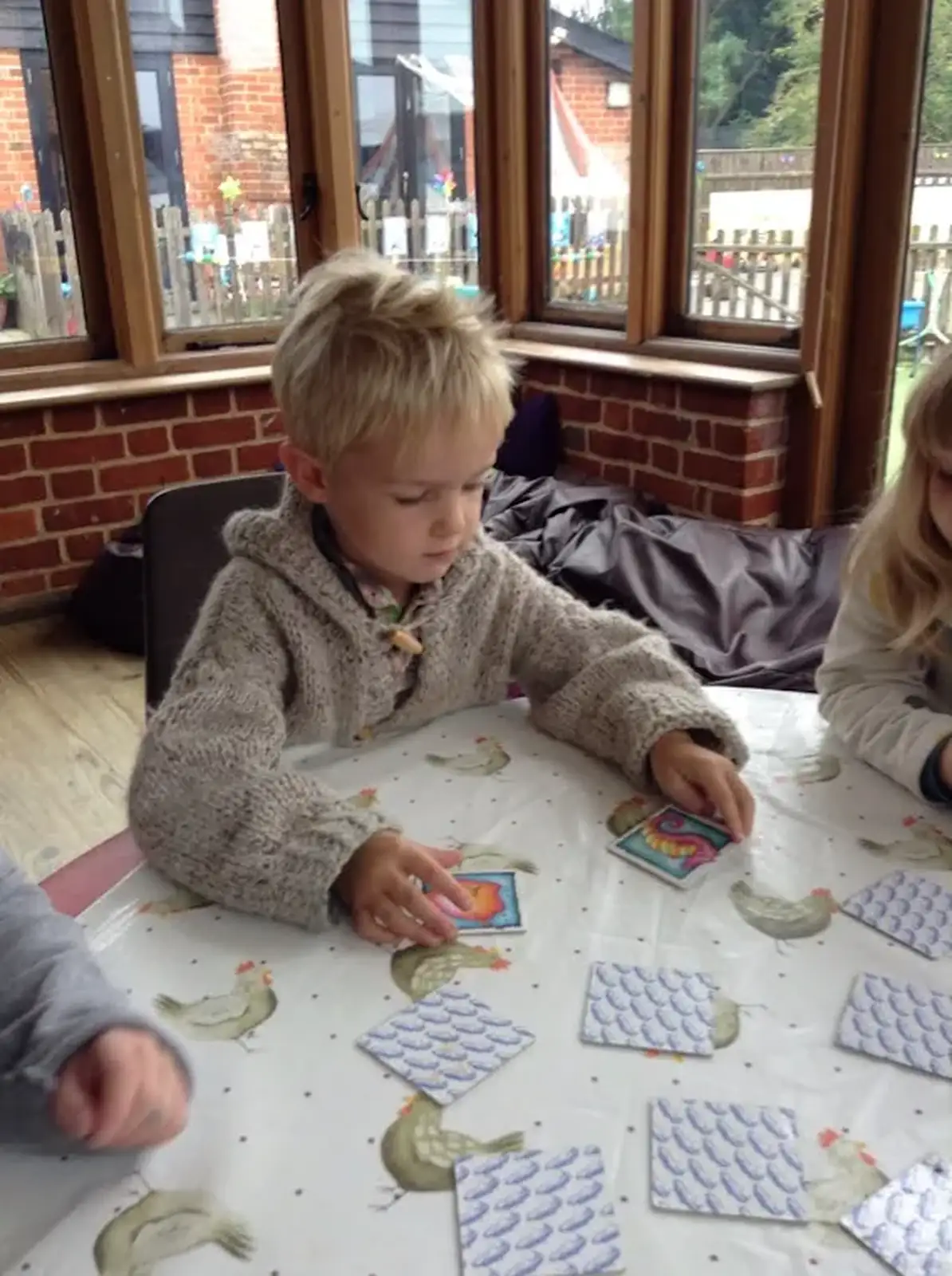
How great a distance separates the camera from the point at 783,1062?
640 mm

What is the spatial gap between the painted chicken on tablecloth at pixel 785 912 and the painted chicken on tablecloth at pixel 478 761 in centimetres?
26

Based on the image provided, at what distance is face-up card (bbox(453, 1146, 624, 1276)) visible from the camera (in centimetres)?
52

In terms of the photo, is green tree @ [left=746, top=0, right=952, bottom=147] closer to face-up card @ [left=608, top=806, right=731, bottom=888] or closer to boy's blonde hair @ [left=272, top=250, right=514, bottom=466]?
boy's blonde hair @ [left=272, top=250, right=514, bottom=466]

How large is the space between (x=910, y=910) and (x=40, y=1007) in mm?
565

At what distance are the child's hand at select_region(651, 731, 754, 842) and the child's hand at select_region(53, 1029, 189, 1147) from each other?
1.52 ft

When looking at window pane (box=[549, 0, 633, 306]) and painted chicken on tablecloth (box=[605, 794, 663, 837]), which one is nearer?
painted chicken on tablecloth (box=[605, 794, 663, 837])

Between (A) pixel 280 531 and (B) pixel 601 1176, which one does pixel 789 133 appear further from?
(B) pixel 601 1176

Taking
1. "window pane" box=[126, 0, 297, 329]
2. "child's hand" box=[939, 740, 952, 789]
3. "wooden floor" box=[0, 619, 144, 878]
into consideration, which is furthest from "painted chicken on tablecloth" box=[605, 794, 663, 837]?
"window pane" box=[126, 0, 297, 329]

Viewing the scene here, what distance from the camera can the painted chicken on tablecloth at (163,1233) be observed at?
0.52 meters

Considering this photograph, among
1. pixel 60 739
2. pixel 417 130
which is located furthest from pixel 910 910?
pixel 417 130

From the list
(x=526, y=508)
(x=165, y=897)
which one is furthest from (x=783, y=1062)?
(x=526, y=508)

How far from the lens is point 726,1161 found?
0.57 metres

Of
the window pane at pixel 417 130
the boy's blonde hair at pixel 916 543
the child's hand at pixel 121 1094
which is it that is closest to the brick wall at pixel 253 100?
the window pane at pixel 417 130

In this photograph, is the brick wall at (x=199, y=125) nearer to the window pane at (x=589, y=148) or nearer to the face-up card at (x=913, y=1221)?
the window pane at (x=589, y=148)
